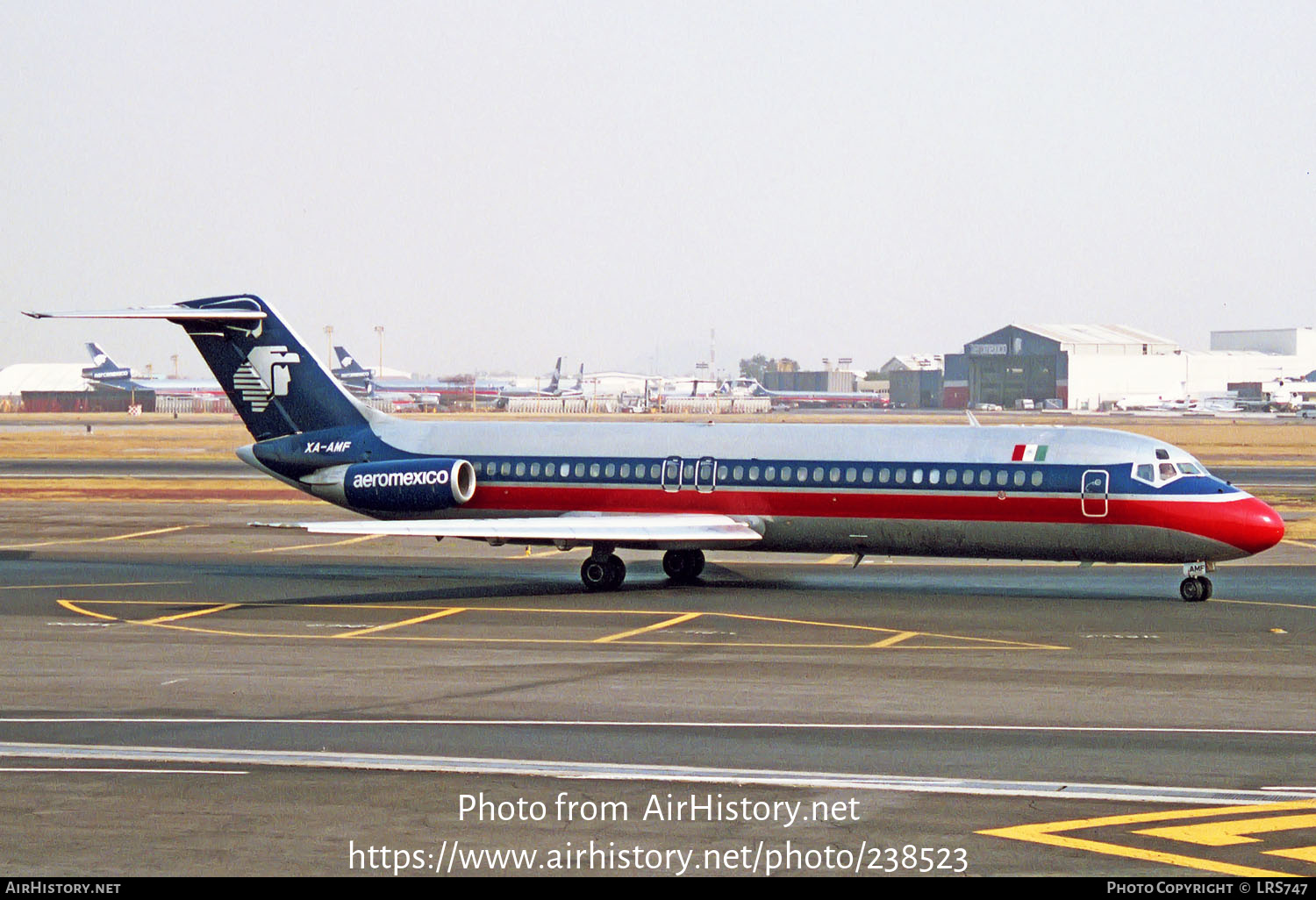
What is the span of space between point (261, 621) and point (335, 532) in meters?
3.23

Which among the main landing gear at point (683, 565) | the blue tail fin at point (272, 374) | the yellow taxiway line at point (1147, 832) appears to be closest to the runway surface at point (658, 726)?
the yellow taxiway line at point (1147, 832)

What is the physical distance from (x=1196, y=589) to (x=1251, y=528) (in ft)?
5.94

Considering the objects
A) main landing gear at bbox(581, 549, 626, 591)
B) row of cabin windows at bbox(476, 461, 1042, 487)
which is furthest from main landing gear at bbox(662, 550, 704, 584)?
row of cabin windows at bbox(476, 461, 1042, 487)

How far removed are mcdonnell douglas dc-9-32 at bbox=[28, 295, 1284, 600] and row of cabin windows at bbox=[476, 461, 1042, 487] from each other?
0.13ft

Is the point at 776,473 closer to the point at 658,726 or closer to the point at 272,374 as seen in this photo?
the point at 272,374

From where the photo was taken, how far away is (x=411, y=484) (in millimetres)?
35438

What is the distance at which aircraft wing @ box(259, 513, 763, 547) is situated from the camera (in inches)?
1270

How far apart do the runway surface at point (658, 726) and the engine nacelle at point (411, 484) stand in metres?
1.99

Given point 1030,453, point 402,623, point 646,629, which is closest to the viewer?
point 646,629

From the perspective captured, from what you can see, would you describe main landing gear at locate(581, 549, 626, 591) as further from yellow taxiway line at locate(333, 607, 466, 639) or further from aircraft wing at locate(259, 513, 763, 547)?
yellow taxiway line at locate(333, 607, 466, 639)

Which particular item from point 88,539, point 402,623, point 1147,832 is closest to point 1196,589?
point 402,623

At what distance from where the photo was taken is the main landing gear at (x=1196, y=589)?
31.4 m

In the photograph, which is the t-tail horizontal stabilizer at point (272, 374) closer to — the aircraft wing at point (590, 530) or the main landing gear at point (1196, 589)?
the aircraft wing at point (590, 530)

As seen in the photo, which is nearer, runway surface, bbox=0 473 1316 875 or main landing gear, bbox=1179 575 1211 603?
runway surface, bbox=0 473 1316 875
